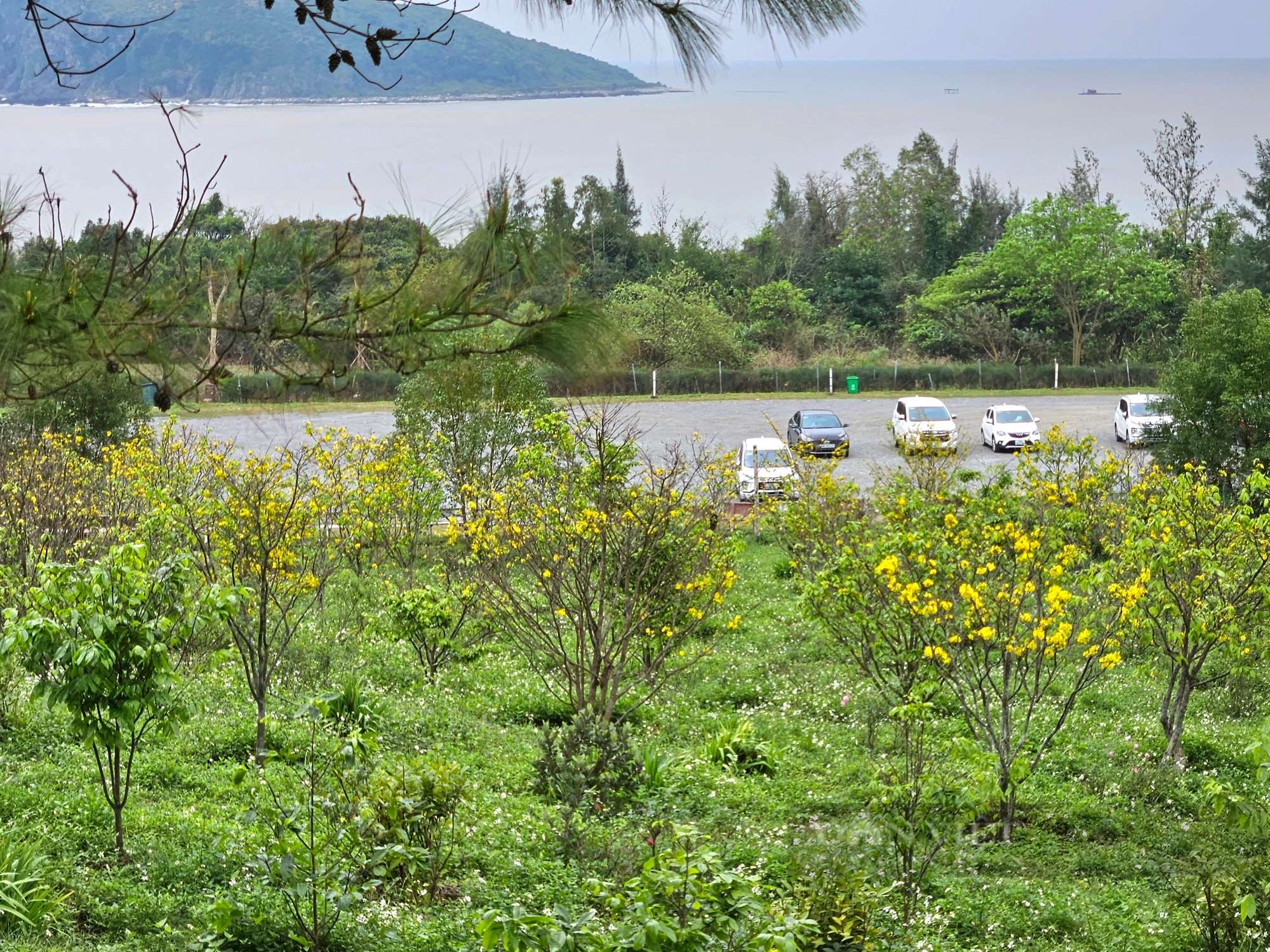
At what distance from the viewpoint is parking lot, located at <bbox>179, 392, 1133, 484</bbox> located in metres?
26.5

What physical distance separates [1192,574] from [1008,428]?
61.7 feet

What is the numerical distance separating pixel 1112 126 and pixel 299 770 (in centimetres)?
8477

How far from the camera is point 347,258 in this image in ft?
12.1

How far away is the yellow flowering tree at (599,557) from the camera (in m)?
7.88

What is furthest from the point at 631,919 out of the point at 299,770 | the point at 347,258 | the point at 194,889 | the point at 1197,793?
the point at 1197,793

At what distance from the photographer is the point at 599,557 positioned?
8.14m

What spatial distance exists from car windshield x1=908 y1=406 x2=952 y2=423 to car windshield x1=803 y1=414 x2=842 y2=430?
5.48 feet

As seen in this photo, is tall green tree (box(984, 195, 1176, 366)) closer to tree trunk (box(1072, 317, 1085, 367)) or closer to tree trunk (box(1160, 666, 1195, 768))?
tree trunk (box(1072, 317, 1085, 367))

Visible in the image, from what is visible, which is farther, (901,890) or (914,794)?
(914,794)

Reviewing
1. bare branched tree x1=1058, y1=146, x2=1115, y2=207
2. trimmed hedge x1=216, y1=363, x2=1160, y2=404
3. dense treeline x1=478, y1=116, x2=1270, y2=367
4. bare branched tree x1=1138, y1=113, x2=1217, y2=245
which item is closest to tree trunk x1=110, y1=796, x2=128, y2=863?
trimmed hedge x1=216, y1=363, x2=1160, y2=404

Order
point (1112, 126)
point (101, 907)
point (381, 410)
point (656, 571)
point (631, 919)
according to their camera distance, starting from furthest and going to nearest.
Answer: point (1112, 126) → point (381, 410) → point (656, 571) → point (101, 907) → point (631, 919)

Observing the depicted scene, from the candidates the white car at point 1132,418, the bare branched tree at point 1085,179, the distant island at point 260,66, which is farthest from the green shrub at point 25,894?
the bare branched tree at point 1085,179

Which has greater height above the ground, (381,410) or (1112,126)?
(1112,126)

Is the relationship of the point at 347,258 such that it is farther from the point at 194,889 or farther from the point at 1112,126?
the point at 1112,126
